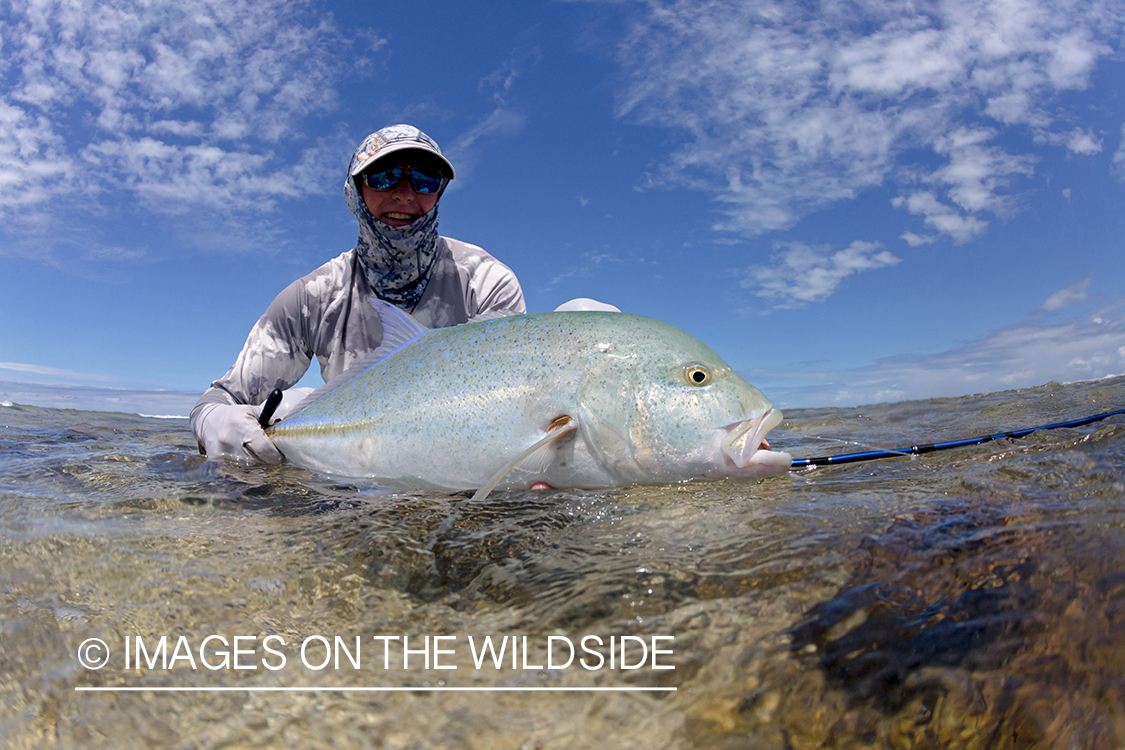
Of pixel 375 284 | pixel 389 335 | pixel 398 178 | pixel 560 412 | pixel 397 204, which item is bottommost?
pixel 560 412

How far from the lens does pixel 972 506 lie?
2.16 m

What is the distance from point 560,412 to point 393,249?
2.87 m

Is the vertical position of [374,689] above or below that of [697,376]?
below

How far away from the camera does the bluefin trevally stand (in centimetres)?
251

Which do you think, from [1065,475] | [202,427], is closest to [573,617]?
[1065,475]

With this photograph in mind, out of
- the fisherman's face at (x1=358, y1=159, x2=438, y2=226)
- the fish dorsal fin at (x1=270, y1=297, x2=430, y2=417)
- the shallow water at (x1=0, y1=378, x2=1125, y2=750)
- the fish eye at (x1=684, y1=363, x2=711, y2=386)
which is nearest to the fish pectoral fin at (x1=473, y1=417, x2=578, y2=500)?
the shallow water at (x1=0, y1=378, x2=1125, y2=750)

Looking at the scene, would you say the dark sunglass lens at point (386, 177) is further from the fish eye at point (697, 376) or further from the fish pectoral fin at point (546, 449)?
the fish eye at point (697, 376)

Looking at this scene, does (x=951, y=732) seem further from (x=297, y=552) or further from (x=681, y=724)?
(x=297, y=552)

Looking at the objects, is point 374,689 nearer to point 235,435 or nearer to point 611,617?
point 611,617

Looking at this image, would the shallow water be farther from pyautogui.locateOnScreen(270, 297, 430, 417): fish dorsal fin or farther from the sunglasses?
the sunglasses

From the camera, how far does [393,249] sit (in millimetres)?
4809

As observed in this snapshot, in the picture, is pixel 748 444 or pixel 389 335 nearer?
pixel 748 444

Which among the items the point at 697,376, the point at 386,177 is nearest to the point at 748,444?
the point at 697,376

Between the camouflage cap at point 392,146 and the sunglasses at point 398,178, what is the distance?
126 millimetres
